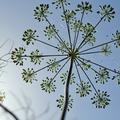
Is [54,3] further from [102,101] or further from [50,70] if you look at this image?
[102,101]

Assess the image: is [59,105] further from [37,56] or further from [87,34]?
[87,34]

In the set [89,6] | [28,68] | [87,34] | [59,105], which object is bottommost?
[59,105]

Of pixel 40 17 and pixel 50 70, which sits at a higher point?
pixel 40 17

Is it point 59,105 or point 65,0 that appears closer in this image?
point 59,105

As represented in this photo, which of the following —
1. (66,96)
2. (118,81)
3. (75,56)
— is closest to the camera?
(66,96)

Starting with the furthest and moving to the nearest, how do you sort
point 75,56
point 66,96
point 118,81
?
point 118,81, point 75,56, point 66,96

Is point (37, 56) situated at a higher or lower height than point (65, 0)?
lower

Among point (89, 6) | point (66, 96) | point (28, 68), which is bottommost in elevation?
point (66, 96)

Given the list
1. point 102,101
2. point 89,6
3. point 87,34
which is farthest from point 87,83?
point 89,6

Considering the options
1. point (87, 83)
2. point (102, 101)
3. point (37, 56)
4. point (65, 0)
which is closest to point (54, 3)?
point (65, 0)
